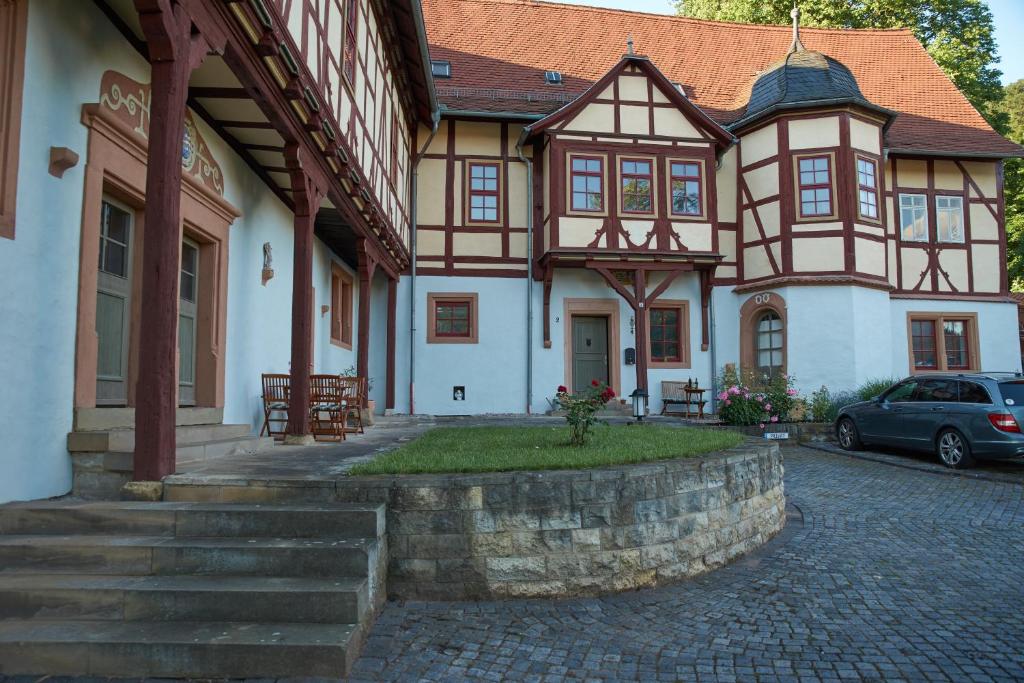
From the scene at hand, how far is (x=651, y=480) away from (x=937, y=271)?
16.3 metres

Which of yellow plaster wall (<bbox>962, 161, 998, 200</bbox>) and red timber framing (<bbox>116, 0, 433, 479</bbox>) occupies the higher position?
yellow plaster wall (<bbox>962, 161, 998, 200</bbox>)

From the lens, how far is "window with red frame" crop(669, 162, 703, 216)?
15.6 metres

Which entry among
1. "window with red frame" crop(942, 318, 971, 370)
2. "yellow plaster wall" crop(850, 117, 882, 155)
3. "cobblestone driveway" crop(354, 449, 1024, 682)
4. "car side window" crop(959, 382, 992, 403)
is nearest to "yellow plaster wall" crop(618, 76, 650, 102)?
"yellow plaster wall" crop(850, 117, 882, 155)

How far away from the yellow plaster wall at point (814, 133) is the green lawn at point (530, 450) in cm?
1016

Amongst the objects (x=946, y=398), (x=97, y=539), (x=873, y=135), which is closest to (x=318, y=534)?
(x=97, y=539)

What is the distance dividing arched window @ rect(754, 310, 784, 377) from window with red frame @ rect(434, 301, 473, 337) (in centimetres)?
674

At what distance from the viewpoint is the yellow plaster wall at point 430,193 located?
15844mm

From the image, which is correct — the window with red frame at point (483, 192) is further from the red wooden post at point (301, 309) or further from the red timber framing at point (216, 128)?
the red wooden post at point (301, 309)

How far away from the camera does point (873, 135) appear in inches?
637

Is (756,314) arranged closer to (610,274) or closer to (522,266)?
(610,274)

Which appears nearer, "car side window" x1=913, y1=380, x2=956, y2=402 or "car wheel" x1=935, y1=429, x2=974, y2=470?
"car wheel" x1=935, y1=429, x2=974, y2=470

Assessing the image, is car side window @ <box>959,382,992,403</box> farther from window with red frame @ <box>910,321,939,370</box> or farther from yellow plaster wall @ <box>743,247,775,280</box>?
window with red frame @ <box>910,321,939,370</box>

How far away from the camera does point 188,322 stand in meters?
7.34

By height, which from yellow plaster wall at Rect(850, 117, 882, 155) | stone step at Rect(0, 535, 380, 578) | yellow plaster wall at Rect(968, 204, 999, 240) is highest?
yellow plaster wall at Rect(850, 117, 882, 155)
